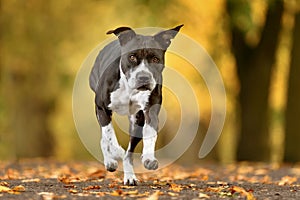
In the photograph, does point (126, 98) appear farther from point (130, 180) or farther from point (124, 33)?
point (130, 180)

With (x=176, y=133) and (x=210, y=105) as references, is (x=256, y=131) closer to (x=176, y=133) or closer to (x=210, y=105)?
(x=210, y=105)

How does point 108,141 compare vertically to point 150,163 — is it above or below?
above

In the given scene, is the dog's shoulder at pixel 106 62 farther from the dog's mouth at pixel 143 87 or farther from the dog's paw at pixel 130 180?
the dog's paw at pixel 130 180

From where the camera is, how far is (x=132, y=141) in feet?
31.0

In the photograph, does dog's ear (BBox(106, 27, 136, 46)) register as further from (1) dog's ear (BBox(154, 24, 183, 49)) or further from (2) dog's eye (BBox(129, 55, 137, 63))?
(2) dog's eye (BBox(129, 55, 137, 63))

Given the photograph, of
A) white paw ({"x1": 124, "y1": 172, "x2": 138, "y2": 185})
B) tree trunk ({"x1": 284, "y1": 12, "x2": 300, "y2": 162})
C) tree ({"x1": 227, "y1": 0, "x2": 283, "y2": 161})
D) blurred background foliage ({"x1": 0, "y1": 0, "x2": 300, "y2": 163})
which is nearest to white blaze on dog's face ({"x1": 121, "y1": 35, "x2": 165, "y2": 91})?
white paw ({"x1": 124, "y1": 172, "x2": 138, "y2": 185})

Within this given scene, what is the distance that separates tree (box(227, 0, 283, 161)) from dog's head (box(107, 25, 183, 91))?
12.1 m

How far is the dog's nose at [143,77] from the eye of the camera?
8.43 metres

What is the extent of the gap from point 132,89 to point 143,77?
0.33 metres

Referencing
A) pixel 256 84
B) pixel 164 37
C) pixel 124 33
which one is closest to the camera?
Result: pixel 164 37

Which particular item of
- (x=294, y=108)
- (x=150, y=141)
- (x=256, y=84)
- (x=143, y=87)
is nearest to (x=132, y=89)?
(x=143, y=87)

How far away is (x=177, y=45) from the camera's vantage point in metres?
21.9

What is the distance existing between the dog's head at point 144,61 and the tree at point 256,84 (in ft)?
39.7

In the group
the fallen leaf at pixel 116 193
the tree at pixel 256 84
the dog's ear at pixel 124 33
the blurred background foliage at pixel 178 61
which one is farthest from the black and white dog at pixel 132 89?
the tree at pixel 256 84
